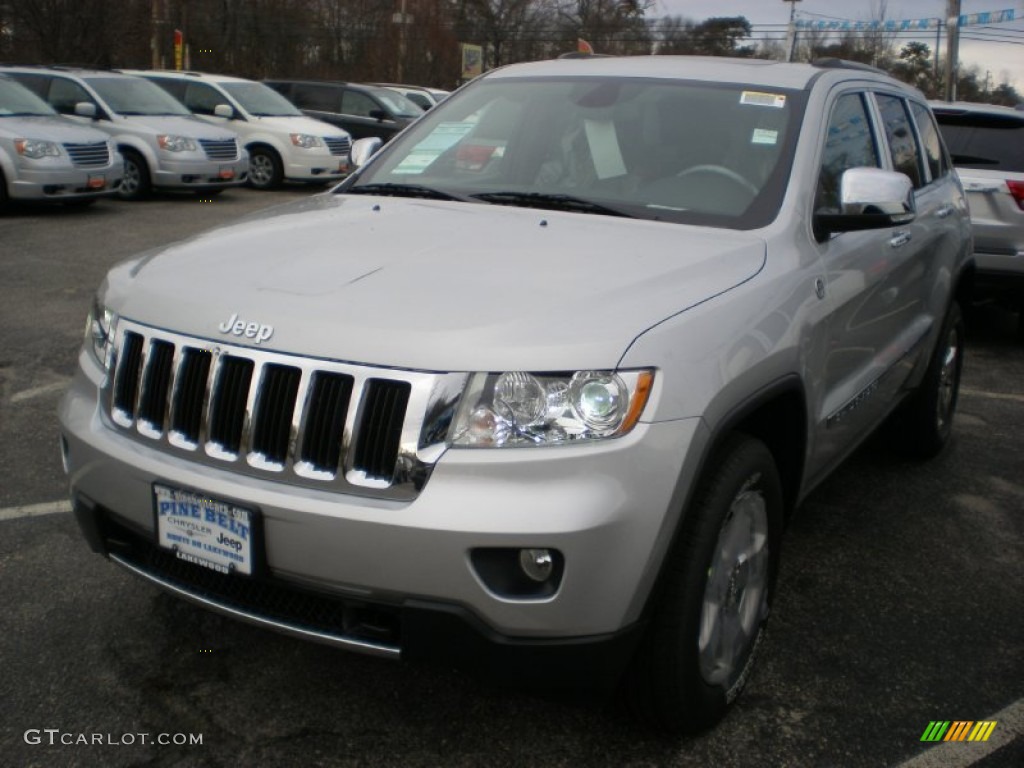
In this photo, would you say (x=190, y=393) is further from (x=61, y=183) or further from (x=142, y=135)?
(x=142, y=135)

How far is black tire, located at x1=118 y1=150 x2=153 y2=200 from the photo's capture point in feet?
48.6

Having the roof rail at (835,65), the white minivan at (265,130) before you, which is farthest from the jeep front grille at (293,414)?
the white minivan at (265,130)

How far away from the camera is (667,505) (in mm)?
2490

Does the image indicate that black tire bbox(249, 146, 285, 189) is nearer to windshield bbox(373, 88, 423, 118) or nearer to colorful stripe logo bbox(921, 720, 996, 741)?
windshield bbox(373, 88, 423, 118)

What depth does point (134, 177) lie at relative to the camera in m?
14.9

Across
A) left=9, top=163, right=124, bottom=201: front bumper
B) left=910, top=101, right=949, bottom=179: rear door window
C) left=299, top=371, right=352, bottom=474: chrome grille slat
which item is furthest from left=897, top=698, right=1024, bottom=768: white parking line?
left=9, top=163, right=124, bottom=201: front bumper

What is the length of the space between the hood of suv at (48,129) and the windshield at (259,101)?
461cm

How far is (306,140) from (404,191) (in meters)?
13.9

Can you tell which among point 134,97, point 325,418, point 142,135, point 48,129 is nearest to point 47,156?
point 48,129

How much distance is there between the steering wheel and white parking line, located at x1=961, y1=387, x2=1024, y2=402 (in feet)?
12.9

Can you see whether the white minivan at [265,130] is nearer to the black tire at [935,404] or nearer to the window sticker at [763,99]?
the black tire at [935,404]

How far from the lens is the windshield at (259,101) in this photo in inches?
701

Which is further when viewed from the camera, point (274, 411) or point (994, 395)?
point (994, 395)

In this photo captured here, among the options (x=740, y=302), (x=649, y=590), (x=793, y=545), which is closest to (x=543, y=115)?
(x=740, y=302)
